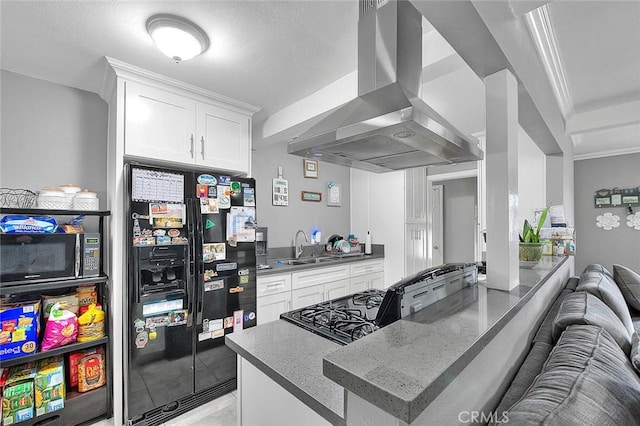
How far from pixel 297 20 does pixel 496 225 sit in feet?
4.84

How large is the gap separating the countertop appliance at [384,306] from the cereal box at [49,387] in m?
1.64

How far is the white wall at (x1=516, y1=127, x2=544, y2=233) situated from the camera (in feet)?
10.8

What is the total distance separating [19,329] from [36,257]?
0.42 metres

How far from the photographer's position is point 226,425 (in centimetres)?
195

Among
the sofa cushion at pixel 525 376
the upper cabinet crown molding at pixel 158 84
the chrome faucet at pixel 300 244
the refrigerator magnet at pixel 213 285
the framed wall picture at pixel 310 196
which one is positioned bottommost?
the sofa cushion at pixel 525 376

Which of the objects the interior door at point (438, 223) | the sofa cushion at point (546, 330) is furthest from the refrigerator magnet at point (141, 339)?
the interior door at point (438, 223)

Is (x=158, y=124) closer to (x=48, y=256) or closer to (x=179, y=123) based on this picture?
(x=179, y=123)

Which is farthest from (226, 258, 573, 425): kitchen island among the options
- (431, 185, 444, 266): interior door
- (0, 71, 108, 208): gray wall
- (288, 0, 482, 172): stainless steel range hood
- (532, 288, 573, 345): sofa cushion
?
(431, 185, 444, 266): interior door

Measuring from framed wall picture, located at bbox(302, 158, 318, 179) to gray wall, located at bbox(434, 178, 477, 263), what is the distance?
8.34 feet

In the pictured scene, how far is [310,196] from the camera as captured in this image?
12.9ft

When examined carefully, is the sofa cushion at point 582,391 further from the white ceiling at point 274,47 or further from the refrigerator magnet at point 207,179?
the refrigerator magnet at point 207,179

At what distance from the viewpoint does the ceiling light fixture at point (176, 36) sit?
5.05 feet

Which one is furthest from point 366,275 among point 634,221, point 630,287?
point 634,221

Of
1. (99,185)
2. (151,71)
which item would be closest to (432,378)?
(151,71)
